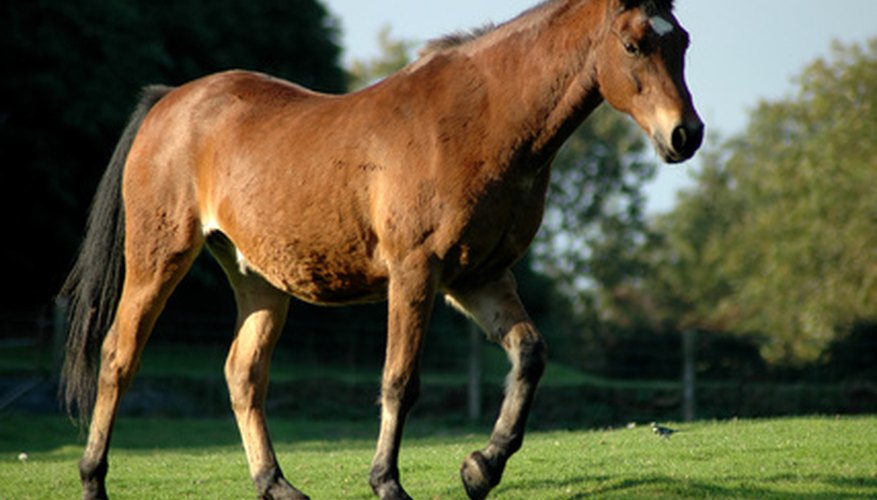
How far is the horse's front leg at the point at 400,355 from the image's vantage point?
19.7ft

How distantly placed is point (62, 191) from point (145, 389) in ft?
21.6

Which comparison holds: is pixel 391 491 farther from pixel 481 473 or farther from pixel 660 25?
pixel 660 25

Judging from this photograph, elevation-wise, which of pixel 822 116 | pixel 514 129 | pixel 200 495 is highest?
pixel 822 116

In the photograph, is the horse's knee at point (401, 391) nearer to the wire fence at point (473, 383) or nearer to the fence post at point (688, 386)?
the wire fence at point (473, 383)

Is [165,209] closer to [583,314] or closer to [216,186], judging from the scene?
[216,186]

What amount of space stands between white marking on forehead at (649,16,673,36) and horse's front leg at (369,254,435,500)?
5.41ft

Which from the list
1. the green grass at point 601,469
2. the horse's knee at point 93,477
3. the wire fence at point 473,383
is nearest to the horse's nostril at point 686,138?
the green grass at point 601,469

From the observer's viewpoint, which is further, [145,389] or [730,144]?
[730,144]

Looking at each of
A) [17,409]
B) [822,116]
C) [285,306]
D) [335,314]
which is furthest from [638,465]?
[822,116]

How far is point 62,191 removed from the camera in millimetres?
25500

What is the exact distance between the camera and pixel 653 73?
5.76 m

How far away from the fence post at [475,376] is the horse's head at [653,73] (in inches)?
606

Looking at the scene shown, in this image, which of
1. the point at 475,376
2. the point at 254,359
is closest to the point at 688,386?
the point at 475,376

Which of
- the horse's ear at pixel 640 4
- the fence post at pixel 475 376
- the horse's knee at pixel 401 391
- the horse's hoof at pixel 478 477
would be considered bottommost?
the horse's hoof at pixel 478 477
